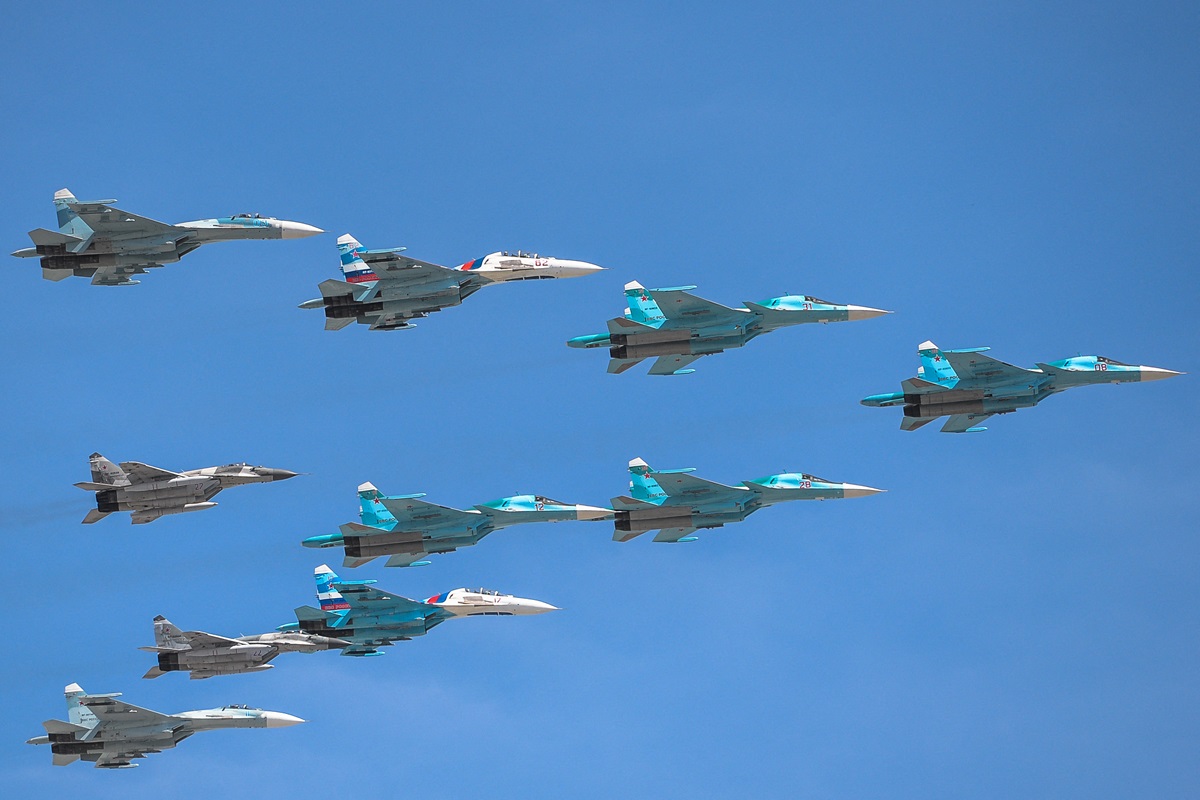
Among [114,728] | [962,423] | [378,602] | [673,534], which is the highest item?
[962,423]

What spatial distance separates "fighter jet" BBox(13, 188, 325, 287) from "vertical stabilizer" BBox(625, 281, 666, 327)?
18.2m

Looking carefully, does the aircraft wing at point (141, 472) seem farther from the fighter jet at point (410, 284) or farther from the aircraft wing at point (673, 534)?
the aircraft wing at point (673, 534)

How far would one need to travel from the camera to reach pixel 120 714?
108 m

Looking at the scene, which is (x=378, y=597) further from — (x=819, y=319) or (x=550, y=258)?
(x=819, y=319)

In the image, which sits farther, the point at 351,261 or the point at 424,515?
the point at 351,261

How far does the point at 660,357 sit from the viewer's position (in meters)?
107

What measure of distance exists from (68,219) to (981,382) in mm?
50510

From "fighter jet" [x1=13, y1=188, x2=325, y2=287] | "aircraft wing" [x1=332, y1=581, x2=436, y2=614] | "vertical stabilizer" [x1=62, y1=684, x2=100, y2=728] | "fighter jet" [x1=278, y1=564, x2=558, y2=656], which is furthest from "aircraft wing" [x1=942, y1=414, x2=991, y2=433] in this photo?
"vertical stabilizer" [x1=62, y1=684, x2=100, y2=728]

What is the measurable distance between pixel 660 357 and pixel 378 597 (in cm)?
2103

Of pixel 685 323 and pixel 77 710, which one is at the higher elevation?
pixel 685 323

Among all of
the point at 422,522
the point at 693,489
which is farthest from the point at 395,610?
the point at 693,489

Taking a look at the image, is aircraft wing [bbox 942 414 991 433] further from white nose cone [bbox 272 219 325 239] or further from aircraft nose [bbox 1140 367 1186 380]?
white nose cone [bbox 272 219 325 239]

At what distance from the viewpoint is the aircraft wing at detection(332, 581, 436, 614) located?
110188mm

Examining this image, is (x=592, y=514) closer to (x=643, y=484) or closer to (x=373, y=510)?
(x=643, y=484)
